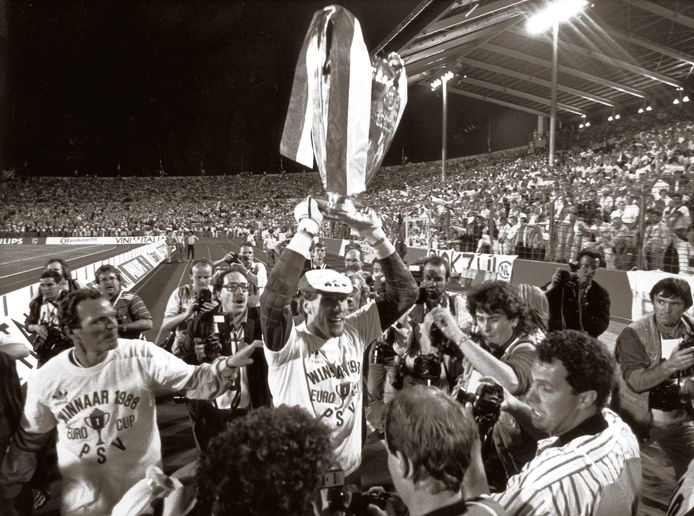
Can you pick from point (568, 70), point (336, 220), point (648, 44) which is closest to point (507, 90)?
point (568, 70)

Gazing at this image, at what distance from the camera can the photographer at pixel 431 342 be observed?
3.73m

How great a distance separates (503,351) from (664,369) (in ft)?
3.30

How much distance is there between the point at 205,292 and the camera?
4.75 metres

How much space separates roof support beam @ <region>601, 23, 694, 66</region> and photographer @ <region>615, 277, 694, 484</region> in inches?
956

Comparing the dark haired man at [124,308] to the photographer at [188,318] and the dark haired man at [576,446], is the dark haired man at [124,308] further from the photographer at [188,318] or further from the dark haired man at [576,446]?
the dark haired man at [576,446]

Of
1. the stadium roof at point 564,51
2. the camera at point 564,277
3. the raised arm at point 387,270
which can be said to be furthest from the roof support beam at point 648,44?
the raised arm at point 387,270

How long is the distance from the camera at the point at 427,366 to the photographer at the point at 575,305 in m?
2.27

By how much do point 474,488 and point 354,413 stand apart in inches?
48.8

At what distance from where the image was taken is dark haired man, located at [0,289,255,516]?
8.14 feet

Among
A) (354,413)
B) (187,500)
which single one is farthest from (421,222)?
(187,500)

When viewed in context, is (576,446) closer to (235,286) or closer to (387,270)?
(387,270)

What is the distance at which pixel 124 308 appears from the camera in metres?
5.32

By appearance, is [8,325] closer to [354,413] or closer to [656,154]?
[354,413]

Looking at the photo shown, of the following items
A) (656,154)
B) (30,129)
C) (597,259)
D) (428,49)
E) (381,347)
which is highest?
(30,129)
